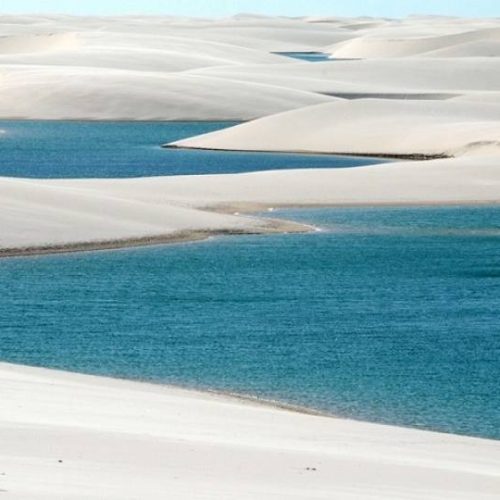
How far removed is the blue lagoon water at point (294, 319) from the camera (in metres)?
17.1

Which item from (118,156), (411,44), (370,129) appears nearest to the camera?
(118,156)

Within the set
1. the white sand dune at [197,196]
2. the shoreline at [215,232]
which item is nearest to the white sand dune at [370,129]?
the white sand dune at [197,196]

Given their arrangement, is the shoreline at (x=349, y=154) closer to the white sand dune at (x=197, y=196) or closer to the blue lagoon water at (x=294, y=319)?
the white sand dune at (x=197, y=196)

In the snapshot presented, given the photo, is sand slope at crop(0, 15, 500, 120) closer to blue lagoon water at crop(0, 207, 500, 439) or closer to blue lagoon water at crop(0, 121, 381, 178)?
blue lagoon water at crop(0, 121, 381, 178)

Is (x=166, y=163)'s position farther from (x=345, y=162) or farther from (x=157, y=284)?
(x=157, y=284)

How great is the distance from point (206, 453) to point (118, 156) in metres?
46.6

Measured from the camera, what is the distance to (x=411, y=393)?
16.8 metres

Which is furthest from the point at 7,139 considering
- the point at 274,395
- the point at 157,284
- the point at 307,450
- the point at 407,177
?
the point at 307,450

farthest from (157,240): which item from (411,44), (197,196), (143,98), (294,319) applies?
(411,44)

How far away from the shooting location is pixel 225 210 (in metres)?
38.2

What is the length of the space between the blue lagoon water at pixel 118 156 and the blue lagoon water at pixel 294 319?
18974 millimetres

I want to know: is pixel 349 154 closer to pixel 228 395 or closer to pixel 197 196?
pixel 197 196

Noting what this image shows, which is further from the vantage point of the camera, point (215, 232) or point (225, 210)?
point (225, 210)

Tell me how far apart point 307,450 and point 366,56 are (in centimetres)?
13794
